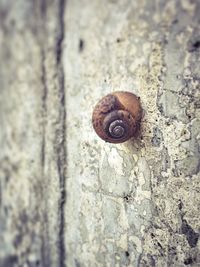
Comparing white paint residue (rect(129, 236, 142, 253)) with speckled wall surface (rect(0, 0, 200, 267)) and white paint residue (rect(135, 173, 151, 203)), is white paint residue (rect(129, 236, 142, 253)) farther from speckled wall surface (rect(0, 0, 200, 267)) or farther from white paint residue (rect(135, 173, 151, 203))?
white paint residue (rect(135, 173, 151, 203))

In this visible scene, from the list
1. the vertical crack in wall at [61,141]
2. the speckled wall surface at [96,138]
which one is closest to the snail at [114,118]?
the speckled wall surface at [96,138]

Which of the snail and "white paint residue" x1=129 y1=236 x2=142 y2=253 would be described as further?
"white paint residue" x1=129 y1=236 x2=142 y2=253

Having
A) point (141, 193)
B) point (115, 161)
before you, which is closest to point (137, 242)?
point (141, 193)

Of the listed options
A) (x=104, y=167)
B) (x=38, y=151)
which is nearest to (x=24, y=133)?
(x=38, y=151)

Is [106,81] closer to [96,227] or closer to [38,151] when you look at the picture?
[38,151]

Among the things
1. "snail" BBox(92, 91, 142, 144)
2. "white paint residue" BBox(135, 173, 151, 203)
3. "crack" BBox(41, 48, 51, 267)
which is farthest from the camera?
"crack" BBox(41, 48, 51, 267)

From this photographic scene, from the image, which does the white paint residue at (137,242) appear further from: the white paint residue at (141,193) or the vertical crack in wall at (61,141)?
the vertical crack in wall at (61,141)

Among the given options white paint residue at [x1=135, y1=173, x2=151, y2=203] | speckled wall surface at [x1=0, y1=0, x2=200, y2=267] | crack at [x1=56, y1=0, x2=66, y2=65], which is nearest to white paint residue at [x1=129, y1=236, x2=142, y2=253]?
speckled wall surface at [x1=0, y1=0, x2=200, y2=267]
